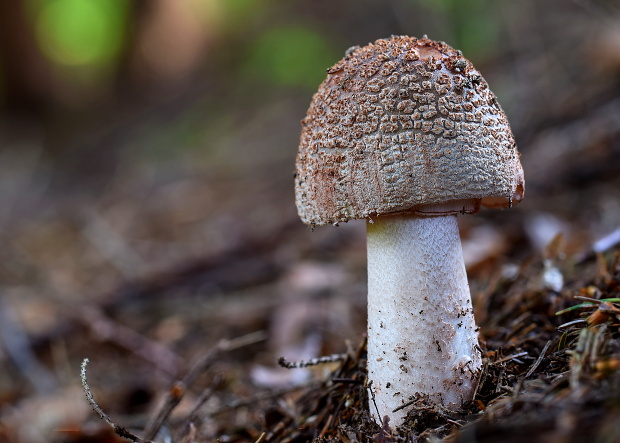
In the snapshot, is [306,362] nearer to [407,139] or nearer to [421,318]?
[421,318]

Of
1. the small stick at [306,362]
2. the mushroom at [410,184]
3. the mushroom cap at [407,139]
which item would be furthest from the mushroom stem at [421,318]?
the small stick at [306,362]

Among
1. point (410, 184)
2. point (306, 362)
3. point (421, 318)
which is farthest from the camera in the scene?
point (306, 362)

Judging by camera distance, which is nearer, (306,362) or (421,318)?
(421,318)

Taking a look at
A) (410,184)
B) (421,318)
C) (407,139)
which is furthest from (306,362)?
(407,139)

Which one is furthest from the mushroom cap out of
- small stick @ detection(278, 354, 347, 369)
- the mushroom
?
small stick @ detection(278, 354, 347, 369)

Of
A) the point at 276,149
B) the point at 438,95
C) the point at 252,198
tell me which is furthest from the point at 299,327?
the point at 276,149

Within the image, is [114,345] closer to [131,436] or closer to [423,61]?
[131,436]

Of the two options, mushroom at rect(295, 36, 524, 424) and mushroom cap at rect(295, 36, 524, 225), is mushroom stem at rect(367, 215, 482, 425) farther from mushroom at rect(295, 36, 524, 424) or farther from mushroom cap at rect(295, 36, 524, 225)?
mushroom cap at rect(295, 36, 524, 225)

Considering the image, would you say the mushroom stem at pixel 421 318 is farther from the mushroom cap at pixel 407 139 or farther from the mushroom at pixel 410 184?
the mushroom cap at pixel 407 139
